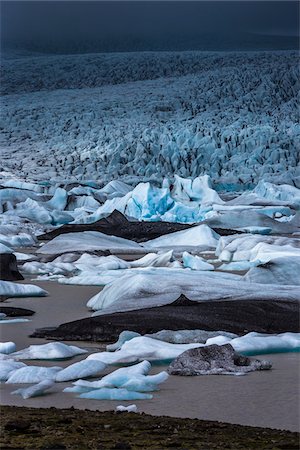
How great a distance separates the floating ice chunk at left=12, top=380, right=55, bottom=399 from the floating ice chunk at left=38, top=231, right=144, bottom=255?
6707 mm

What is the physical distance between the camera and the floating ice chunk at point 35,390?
3.00m

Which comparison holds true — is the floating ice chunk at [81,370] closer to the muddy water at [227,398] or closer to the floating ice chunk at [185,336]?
the muddy water at [227,398]

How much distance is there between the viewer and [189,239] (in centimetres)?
1164

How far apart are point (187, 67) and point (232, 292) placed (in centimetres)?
3186

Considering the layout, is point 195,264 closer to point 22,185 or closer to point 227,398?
point 227,398

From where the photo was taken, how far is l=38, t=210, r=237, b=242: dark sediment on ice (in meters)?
12.7

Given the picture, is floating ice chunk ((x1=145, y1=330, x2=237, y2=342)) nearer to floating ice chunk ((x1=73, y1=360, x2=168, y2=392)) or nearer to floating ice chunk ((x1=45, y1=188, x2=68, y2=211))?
floating ice chunk ((x1=73, y1=360, x2=168, y2=392))

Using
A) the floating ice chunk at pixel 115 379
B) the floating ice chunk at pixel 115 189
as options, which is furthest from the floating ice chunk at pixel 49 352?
the floating ice chunk at pixel 115 189

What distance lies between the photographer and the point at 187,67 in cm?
3634

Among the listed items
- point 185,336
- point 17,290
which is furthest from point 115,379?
point 17,290

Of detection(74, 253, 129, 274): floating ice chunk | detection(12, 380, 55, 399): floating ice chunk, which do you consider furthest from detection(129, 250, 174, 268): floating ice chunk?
detection(12, 380, 55, 399): floating ice chunk

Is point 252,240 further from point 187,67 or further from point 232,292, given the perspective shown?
point 187,67

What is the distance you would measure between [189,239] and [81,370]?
8.38m

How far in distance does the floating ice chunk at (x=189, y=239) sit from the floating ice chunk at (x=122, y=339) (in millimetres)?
7191
